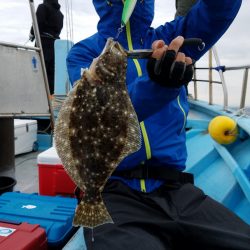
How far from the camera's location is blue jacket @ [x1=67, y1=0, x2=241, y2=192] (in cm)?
202

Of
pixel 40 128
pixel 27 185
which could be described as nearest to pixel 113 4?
pixel 27 185

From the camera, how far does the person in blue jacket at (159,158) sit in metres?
1.68

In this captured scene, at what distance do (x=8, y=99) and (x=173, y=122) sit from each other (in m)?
2.07

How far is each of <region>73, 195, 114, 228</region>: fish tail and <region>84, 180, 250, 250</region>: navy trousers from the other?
0.71ft

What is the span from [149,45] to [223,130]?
50.5 inches

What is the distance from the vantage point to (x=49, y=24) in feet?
26.3

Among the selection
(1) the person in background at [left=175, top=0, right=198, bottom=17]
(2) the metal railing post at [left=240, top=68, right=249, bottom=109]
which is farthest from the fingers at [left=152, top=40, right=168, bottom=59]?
(2) the metal railing post at [left=240, top=68, right=249, bottom=109]

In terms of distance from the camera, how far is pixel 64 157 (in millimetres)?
1469

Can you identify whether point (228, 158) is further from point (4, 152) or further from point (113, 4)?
point (4, 152)

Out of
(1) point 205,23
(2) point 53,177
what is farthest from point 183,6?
(2) point 53,177

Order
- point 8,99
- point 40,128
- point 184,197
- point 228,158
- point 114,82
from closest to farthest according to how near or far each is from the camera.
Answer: point 114,82 < point 184,197 < point 228,158 < point 8,99 < point 40,128

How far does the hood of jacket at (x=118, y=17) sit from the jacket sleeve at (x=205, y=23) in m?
0.14

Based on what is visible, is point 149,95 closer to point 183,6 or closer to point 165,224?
point 165,224

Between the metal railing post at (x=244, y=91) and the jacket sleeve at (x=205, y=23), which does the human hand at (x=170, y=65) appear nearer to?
the jacket sleeve at (x=205, y=23)
